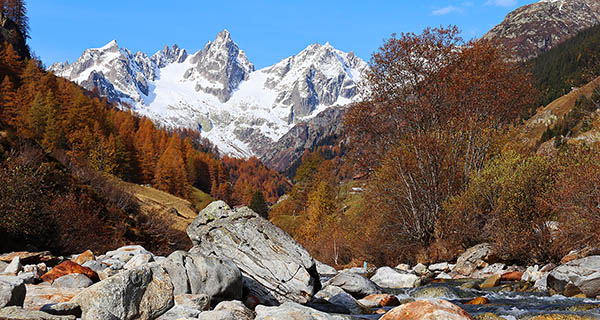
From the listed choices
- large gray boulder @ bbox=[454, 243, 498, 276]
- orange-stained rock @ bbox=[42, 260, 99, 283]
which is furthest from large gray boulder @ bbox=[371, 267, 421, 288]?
orange-stained rock @ bbox=[42, 260, 99, 283]

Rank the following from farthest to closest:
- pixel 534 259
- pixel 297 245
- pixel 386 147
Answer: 1. pixel 386 147
2. pixel 534 259
3. pixel 297 245

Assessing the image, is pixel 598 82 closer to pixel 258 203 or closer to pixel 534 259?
pixel 534 259

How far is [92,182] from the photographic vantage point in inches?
1699

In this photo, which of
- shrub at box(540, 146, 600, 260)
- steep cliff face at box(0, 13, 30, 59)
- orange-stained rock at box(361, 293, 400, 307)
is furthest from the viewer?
steep cliff face at box(0, 13, 30, 59)

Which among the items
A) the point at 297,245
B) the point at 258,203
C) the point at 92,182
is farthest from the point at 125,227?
the point at 258,203

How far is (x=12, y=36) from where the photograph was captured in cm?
10781

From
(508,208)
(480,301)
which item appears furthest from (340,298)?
(508,208)

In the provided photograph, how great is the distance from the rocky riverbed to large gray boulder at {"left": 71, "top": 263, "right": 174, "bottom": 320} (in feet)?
0.07

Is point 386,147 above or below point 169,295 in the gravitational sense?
above

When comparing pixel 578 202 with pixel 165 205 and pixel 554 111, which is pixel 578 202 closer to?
pixel 165 205

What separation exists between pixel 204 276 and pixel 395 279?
12.5m

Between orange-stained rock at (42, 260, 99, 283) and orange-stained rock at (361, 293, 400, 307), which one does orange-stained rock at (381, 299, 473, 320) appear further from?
orange-stained rock at (42, 260, 99, 283)

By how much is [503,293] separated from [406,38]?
1925 centimetres

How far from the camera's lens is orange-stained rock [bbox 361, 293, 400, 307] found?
1569 centimetres
